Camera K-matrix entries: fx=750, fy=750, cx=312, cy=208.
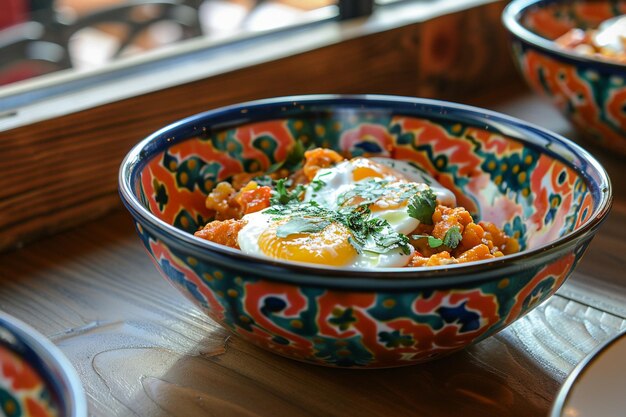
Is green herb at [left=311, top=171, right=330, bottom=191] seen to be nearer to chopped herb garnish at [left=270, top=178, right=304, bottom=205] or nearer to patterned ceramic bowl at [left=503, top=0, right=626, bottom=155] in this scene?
chopped herb garnish at [left=270, top=178, right=304, bottom=205]

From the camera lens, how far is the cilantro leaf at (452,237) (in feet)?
2.90

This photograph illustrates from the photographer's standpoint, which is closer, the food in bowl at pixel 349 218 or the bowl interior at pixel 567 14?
the food in bowl at pixel 349 218

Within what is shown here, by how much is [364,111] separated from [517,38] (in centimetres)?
43

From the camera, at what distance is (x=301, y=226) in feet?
2.72

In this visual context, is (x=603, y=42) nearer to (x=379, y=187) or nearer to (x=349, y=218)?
(x=379, y=187)

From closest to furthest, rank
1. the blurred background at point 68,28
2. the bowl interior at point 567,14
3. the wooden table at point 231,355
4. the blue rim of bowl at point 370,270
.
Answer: the blue rim of bowl at point 370,270 → the wooden table at point 231,355 → the bowl interior at point 567,14 → the blurred background at point 68,28

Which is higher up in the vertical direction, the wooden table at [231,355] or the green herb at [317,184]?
the green herb at [317,184]

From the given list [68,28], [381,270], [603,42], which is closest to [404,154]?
[381,270]

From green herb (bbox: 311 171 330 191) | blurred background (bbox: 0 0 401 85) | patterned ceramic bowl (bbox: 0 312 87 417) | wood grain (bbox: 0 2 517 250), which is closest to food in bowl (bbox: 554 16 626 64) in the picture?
wood grain (bbox: 0 2 517 250)

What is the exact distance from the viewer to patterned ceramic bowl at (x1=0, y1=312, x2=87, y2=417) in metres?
0.52

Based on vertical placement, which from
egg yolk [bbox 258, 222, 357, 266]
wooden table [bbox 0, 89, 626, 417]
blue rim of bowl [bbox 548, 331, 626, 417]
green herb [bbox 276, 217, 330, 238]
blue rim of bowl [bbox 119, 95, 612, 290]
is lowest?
wooden table [bbox 0, 89, 626, 417]

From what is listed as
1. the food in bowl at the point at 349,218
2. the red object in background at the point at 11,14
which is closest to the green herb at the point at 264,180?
the food in bowl at the point at 349,218

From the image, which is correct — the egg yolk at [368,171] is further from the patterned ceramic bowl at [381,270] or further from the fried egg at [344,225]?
the patterned ceramic bowl at [381,270]

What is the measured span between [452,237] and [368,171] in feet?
0.57
